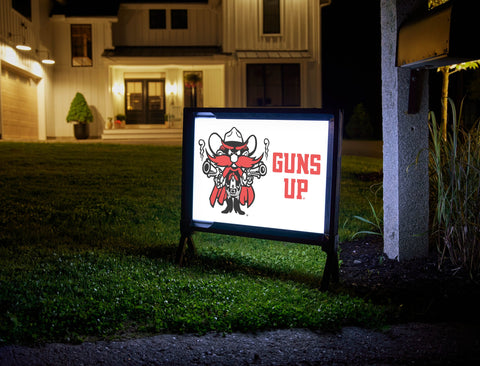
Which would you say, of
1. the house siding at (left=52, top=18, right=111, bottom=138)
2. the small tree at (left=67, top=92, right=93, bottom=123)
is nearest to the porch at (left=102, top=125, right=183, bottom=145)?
the small tree at (left=67, top=92, right=93, bottom=123)

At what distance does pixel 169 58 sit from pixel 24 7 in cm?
677

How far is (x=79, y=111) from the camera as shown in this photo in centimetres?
2369

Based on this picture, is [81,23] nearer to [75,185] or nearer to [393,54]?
[75,185]

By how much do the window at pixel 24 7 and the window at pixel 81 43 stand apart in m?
3.02

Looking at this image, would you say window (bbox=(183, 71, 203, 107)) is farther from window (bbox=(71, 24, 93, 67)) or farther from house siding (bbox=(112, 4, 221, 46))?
window (bbox=(71, 24, 93, 67))

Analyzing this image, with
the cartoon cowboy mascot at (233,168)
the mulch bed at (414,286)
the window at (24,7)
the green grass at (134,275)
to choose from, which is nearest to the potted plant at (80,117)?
the window at (24,7)

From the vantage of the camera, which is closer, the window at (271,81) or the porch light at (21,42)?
the porch light at (21,42)

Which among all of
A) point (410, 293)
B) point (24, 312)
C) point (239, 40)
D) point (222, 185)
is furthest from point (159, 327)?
point (239, 40)

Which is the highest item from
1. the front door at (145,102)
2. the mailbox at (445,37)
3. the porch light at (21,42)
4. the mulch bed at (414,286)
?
the porch light at (21,42)

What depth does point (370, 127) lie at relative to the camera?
1119 inches

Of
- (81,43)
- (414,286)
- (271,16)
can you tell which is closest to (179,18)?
(271,16)

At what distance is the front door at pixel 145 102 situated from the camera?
89.6 feet

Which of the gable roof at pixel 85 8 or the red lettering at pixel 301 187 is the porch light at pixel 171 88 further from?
the red lettering at pixel 301 187

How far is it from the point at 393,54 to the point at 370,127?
81.7 feet
